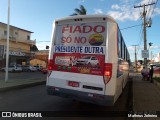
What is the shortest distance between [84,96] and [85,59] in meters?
1.22

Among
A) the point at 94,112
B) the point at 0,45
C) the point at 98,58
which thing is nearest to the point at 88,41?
the point at 98,58

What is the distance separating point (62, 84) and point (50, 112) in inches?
40.7

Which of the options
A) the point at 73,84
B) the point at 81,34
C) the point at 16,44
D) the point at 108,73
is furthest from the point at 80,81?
the point at 16,44

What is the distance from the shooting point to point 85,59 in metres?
8.05

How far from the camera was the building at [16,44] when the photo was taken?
52.4 metres

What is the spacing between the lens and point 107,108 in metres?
9.76

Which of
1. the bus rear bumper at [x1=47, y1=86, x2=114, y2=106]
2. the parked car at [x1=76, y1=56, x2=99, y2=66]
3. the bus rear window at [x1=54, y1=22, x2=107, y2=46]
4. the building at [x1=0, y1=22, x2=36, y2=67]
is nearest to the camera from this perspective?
the bus rear bumper at [x1=47, y1=86, x2=114, y2=106]

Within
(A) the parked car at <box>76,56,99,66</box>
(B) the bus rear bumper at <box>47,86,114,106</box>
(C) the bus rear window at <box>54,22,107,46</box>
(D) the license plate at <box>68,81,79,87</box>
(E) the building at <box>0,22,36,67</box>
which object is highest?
(E) the building at <box>0,22,36,67</box>

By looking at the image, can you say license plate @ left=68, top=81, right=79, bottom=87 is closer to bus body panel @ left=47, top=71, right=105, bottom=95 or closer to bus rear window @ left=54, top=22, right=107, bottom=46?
bus body panel @ left=47, top=71, right=105, bottom=95

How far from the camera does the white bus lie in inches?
300

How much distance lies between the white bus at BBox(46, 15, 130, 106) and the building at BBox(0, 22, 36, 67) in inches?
1740

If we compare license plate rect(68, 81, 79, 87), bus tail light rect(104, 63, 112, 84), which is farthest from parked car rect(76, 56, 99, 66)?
license plate rect(68, 81, 79, 87)

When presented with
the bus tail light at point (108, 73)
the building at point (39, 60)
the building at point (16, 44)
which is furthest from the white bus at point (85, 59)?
the building at point (39, 60)

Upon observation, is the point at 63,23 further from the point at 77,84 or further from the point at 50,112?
the point at 50,112
